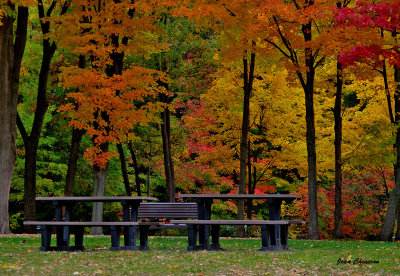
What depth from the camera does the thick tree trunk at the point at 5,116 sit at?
50.5ft

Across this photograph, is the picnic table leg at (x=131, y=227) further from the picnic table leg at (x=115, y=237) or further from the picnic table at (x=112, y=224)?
the picnic table leg at (x=115, y=237)

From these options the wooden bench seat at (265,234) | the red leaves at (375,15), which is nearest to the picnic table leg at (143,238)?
the wooden bench seat at (265,234)

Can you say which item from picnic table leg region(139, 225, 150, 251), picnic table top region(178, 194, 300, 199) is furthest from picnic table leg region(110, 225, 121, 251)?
picnic table top region(178, 194, 300, 199)

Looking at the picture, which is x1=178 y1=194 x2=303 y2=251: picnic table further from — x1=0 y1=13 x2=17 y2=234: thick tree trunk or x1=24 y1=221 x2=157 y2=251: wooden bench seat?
x1=0 y1=13 x2=17 y2=234: thick tree trunk

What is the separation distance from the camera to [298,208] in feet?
82.1

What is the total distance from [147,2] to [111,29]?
4.08 feet

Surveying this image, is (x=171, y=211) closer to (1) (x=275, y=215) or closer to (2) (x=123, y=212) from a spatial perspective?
(2) (x=123, y=212)

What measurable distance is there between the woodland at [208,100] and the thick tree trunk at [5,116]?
38 mm

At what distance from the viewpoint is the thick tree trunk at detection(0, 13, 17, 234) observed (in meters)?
15.4

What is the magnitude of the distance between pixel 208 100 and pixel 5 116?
30.4 feet

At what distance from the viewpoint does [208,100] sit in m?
23.0

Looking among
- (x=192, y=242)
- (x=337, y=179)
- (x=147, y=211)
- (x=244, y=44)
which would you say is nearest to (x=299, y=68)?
(x=244, y=44)

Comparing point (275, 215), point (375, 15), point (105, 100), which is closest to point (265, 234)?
point (275, 215)

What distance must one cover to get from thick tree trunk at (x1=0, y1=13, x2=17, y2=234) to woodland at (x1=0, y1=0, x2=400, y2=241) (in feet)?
0.13
